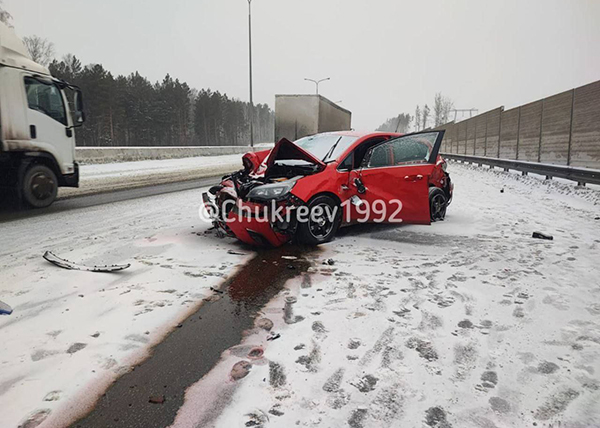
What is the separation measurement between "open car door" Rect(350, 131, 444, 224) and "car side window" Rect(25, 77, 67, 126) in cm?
691

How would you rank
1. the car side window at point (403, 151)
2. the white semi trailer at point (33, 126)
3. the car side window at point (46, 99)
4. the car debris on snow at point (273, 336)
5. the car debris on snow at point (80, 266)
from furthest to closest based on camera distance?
the car side window at point (46, 99)
the white semi trailer at point (33, 126)
the car side window at point (403, 151)
the car debris on snow at point (80, 266)
the car debris on snow at point (273, 336)

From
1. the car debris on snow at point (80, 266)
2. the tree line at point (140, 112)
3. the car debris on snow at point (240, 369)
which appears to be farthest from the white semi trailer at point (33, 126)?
the tree line at point (140, 112)

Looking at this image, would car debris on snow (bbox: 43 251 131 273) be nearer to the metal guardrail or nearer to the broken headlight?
the broken headlight

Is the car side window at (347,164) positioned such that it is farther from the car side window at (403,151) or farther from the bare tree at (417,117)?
the bare tree at (417,117)

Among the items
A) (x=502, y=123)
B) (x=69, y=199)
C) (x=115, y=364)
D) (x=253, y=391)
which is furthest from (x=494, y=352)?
(x=502, y=123)

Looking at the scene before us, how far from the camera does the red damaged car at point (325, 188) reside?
5102mm

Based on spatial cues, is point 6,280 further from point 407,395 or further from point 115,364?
point 407,395

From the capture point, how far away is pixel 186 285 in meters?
4.04

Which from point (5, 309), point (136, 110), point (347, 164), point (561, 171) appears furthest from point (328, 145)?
point (136, 110)

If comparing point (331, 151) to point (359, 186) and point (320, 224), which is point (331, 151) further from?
point (320, 224)

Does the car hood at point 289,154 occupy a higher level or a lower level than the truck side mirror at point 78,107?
lower

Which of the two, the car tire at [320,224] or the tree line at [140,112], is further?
the tree line at [140,112]

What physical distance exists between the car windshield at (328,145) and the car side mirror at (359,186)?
0.47 meters

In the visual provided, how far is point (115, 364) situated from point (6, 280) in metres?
2.35
